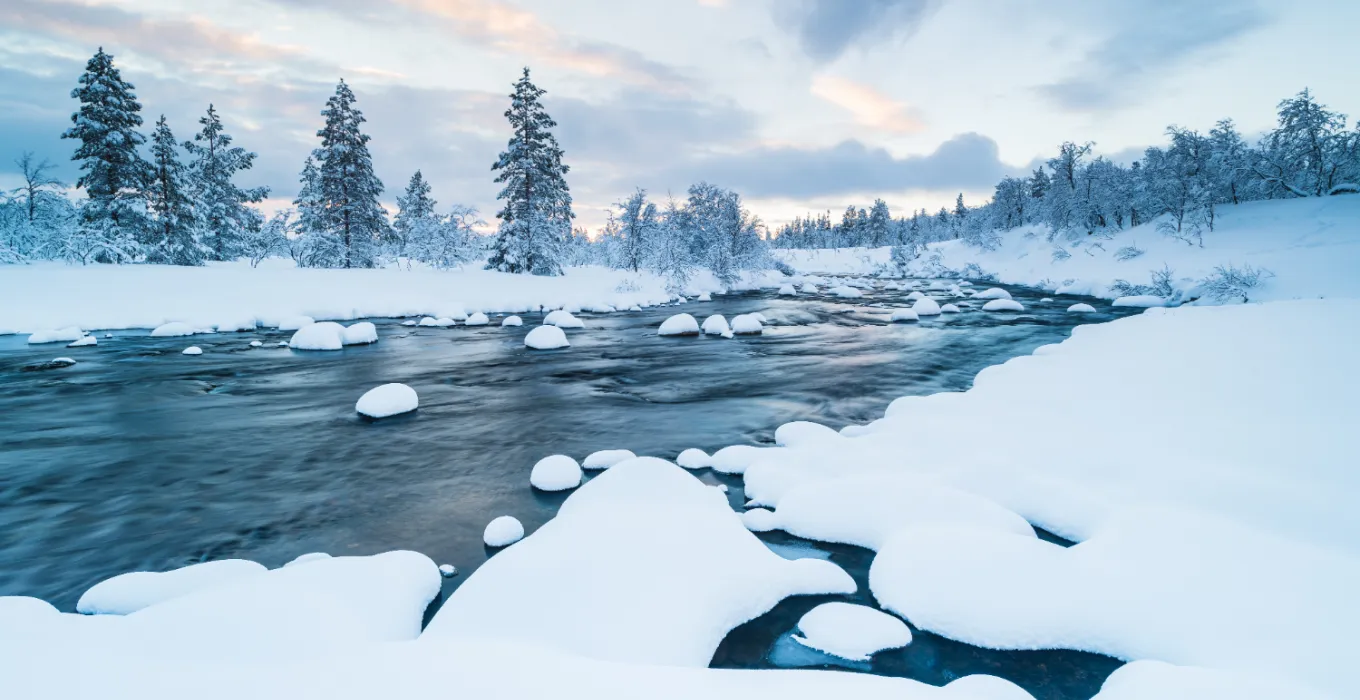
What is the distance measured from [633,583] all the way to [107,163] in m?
34.5

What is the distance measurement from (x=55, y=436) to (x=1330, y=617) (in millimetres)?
13855

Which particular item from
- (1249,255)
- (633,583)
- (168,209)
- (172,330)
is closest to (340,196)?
(168,209)

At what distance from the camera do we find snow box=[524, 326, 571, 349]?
51.8ft

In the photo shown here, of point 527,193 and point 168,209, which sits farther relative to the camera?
point 527,193

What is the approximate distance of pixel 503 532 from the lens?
487cm

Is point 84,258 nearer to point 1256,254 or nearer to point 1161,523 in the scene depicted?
point 1161,523

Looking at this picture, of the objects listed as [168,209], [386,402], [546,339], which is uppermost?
[168,209]

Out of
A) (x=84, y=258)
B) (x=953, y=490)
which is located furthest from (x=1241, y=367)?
(x=84, y=258)

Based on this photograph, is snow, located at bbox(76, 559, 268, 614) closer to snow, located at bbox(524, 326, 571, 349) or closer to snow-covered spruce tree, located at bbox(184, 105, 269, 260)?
snow, located at bbox(524, 326, 571, 349)

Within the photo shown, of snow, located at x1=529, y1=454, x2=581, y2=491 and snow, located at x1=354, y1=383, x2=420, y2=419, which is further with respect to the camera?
snow, located at x1=354, y1=383, x2=420, y2=419

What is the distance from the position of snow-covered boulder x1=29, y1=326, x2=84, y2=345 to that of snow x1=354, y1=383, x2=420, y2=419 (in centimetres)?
1294

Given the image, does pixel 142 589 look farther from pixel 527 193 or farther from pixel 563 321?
pixel 527 193

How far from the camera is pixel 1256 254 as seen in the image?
22.6 meters

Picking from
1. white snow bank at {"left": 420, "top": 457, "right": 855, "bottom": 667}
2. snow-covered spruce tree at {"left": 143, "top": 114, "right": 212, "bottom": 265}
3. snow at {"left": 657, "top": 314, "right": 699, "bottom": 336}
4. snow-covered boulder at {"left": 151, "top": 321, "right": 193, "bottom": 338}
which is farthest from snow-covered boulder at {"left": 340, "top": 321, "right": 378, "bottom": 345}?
snow-covered spruce tree at {"left": 143, "top": 114, "right": 212, "bottom": 265}
